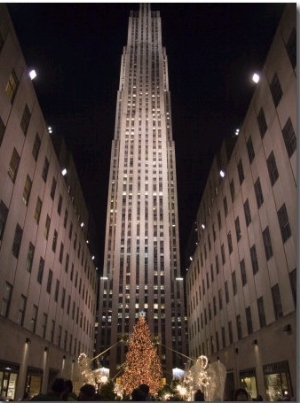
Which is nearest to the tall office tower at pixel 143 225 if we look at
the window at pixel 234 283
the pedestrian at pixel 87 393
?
the window at pixel 234 283

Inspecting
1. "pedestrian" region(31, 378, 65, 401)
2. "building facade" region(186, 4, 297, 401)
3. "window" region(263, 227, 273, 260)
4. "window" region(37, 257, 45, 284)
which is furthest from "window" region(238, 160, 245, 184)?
"pedestrian" region(31, 378, 65, 401)

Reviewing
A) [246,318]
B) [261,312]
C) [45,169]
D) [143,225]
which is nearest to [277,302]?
[261,312]

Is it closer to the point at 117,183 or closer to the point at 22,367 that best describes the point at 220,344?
the point at 22,367

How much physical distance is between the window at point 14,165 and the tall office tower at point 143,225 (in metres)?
102

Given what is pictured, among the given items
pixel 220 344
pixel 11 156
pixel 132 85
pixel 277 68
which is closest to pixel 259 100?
pixel 277 68

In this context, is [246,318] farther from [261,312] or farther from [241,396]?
[241,396]

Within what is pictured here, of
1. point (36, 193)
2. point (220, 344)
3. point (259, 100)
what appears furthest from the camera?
point (220, 344)

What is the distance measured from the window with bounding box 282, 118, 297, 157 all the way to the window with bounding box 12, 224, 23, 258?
18.6 metres

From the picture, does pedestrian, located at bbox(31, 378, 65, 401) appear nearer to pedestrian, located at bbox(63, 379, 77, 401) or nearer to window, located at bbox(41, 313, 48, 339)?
pedestrian, located at bbox(63, 379, 77, 401)

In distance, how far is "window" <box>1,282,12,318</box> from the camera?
23186 mm

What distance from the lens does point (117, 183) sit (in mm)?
147500

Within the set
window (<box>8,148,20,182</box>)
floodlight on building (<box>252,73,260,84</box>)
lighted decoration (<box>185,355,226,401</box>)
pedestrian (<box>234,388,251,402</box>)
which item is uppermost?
floodlight on building (<box>252,73,260,84</box>)

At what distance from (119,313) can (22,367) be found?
332 feet

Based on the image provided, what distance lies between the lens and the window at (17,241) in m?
24.9
